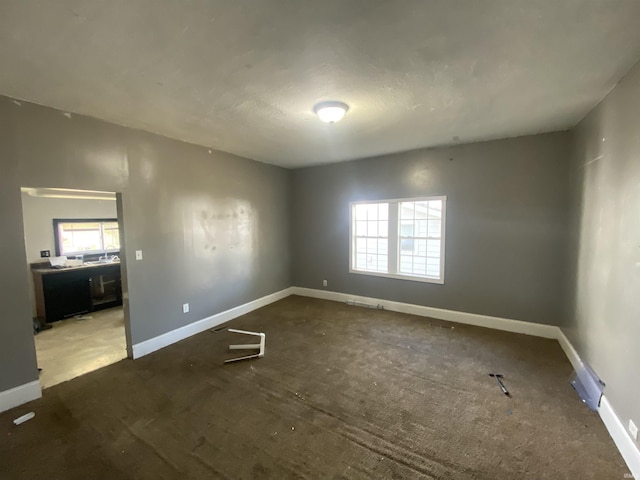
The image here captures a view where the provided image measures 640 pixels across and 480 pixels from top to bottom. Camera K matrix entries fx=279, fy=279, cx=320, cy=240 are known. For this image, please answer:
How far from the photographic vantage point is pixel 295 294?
5980 millimetres

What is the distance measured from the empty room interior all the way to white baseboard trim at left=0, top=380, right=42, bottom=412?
0.04ft

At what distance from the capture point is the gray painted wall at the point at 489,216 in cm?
366

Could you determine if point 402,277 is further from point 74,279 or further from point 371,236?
point 74,279

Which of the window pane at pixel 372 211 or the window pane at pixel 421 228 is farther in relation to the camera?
the window pane at pixel 372 211

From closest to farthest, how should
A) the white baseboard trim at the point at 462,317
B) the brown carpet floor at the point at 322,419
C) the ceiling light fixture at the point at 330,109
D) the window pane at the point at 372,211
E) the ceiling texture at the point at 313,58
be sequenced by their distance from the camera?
the ceiling texture at the point at 313,58
the brown carpet floor at the point at 322,419
the ceiling light fixture at the point at 330,109
the white baseboard trim at the point at 462,317
the window pane at the point at 372,211

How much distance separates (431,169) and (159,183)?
12.9 ft

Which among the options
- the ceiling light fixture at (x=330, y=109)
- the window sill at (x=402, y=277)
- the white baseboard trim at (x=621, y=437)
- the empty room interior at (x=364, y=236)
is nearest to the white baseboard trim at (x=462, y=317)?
the empty room interior at (x=364, y=236)

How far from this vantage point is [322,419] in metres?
2.29

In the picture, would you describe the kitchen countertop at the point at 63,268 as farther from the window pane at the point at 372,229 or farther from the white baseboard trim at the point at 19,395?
the window pane at the point at 372,229

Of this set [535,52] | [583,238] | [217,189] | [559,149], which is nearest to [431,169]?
[559,149]

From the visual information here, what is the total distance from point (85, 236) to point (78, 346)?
8.67 feet

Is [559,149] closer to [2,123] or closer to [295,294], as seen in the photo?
[295,294]

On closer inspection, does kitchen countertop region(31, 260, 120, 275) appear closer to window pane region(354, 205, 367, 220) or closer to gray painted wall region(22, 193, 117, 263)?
gray painted wall region(22, 193, 117, 263)

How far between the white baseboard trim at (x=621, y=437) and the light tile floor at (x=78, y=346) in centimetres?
460
